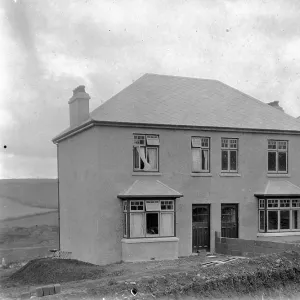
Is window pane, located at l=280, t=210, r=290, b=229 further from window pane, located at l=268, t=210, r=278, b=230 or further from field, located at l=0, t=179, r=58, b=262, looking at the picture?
field, located at l=0, t=179, r=58, b=262

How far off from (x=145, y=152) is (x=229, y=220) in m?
5.70

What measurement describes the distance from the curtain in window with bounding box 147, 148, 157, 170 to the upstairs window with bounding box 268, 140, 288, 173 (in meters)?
6.36

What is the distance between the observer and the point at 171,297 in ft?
54.9

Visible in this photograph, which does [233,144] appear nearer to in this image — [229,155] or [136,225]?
[229,155]

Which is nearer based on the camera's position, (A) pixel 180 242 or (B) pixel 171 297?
(B) pixel 171 297

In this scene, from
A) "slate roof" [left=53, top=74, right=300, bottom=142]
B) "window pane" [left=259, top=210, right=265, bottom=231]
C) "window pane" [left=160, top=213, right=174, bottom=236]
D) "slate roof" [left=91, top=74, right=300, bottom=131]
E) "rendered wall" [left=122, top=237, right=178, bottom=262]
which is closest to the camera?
"rendered wall" [left=122, top=237, right=178, bottom=262]

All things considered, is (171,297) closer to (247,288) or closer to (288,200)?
(247,288)

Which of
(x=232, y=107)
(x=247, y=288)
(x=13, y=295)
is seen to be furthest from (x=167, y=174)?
(x=13, y=295)

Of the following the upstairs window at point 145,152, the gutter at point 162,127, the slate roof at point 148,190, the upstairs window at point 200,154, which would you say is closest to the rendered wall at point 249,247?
the slate roof at point 148,190

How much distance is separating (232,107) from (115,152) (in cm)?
760

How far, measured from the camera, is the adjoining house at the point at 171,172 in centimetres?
2492

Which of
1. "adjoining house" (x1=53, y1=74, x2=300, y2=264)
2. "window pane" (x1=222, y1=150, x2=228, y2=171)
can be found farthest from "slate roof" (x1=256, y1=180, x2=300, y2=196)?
"window pane" (x1=222, y1=150, x2=228, y2=171)

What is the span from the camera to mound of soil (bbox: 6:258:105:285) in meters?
22.0

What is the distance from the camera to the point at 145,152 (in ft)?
84.8
